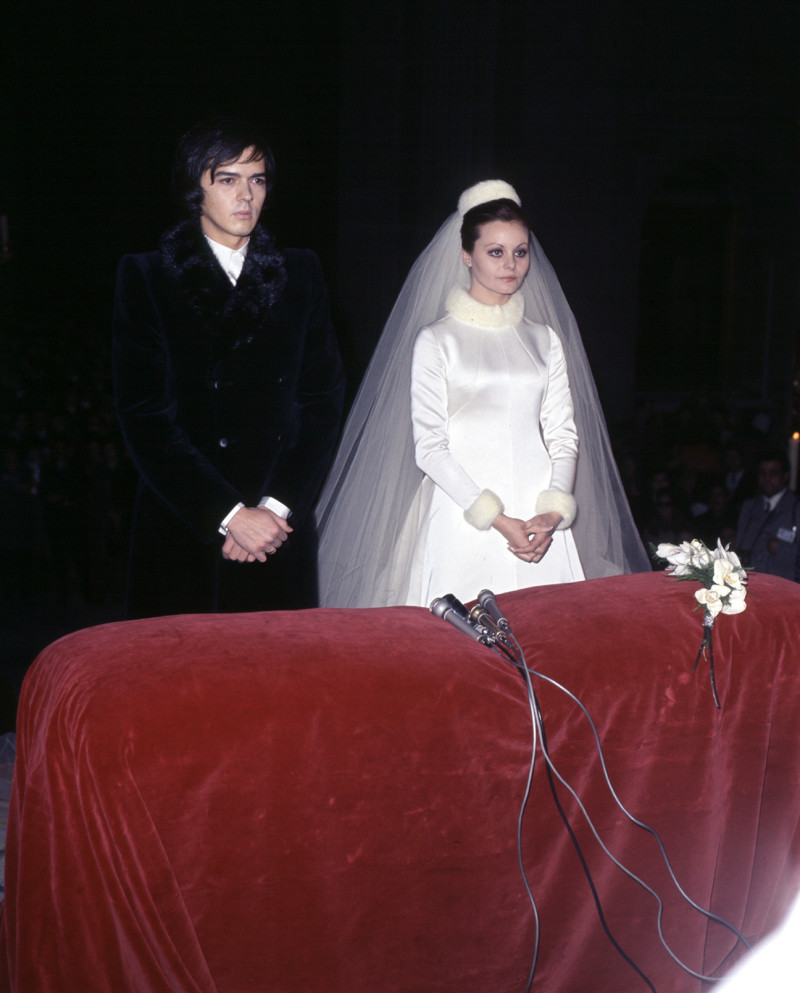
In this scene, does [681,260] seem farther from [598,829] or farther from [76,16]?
[598,829]

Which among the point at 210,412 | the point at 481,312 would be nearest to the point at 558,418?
the point at 481,312

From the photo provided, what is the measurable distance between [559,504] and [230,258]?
46.6 inches

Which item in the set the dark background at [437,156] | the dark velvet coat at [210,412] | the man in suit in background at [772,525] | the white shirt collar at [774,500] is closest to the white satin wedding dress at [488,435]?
the dark velvet coat at [210,412]

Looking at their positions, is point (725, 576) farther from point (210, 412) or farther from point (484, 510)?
point (210, 412)

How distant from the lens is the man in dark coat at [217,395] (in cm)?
254

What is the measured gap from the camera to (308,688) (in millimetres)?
1933

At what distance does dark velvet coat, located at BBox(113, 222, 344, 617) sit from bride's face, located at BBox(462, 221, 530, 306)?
23.8 inches

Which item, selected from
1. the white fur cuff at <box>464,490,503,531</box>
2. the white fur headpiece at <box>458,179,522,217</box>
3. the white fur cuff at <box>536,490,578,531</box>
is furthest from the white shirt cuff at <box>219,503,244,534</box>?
the white fur headpiece at <box>458,179,522,217</box>

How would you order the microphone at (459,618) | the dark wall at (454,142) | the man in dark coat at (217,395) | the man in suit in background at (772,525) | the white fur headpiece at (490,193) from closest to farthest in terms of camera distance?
1. the microphone at (459,618)
2. the man in dark coat at (217,395)
3. the white fur headpiece at (490,193)
4. the man in suit in background at (772,525)
5. the dark wall at (454,142)

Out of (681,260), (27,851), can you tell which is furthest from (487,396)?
(681,260)

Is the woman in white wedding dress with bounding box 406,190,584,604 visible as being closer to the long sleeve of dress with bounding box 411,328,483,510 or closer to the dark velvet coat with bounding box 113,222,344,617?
the long sleeve of dress with bounding box 411,328,483,510

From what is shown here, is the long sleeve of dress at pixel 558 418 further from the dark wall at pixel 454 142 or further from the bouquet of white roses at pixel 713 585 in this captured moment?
the dark wall at pixel 454 142

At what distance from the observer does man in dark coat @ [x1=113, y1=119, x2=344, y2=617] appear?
254 centimetres

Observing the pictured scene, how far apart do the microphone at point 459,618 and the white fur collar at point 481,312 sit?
120 cm
